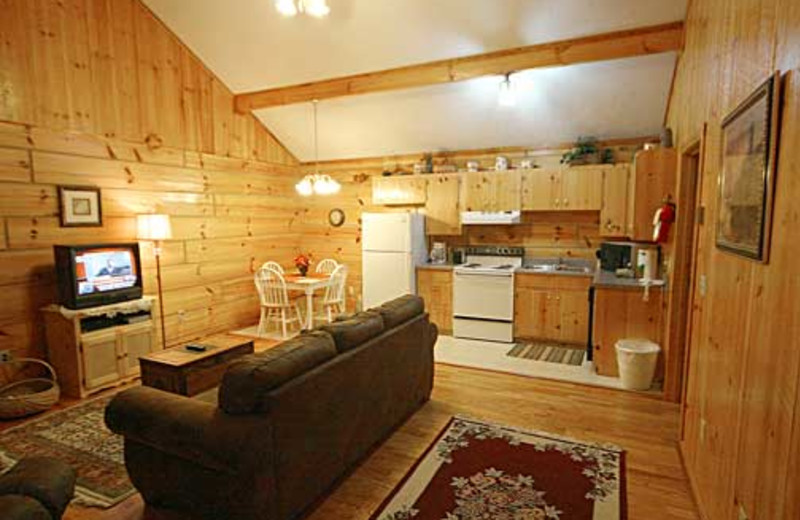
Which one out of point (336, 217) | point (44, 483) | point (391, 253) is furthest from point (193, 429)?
point (336, 217)

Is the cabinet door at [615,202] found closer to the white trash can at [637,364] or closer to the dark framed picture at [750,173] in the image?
the white trash can at [637,364]

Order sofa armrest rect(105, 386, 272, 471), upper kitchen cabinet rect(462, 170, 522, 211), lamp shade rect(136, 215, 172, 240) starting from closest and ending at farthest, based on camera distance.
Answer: sofa armrest rect(105, 386, 272, 471)
lamp shade rect(136, 215, 172, 240)
upper kitchen cabinet rect(462, 170, 522, 211)

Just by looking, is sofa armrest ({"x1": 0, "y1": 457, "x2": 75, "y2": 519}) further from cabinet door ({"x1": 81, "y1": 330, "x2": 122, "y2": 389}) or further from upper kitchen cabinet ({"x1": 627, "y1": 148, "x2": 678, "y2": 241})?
upper kitchen cabinet ({"x1": 627, "y1": 148, "x2": 678, "y2": 241})

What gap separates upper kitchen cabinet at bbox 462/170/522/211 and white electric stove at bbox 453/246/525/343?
28.8 inches

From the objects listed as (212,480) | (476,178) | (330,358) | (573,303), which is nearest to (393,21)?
(476,178)

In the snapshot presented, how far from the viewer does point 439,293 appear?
5852mm

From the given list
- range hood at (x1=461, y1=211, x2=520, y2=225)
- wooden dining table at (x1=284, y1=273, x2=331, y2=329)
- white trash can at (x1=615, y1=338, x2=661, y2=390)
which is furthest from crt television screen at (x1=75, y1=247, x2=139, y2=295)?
white trash can at (x1=615, y1=338, x2=661, y2=390)

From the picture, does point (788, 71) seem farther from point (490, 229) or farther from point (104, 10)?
point (104, 10)

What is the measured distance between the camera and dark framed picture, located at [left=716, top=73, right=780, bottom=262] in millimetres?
1512

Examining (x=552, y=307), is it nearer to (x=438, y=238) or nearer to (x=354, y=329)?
(x=438, y=238)

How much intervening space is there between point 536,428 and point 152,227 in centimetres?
416

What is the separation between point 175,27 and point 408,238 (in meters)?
3.63

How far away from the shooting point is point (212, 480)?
2.04 m

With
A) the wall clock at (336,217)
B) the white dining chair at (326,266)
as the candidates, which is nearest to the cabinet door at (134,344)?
the white dining chair at (326,266)
